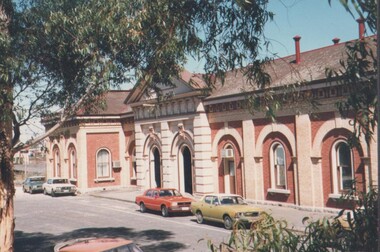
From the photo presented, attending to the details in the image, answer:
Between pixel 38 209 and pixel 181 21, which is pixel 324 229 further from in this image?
pixel 38 209

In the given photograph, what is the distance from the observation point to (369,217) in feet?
22.3

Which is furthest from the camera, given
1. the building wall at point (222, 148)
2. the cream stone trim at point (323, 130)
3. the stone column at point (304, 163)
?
the stone column at point (304, 163)

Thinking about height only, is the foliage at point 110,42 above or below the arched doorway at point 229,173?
above

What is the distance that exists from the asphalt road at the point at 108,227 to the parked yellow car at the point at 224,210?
0.42 metres

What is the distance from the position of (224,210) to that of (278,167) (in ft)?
19.4

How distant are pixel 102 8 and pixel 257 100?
4.83 metres

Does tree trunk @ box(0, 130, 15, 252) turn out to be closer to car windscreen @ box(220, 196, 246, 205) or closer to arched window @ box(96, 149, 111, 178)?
car windscreen @ box(220, 196, 246, 205)

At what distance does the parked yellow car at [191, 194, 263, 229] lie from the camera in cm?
1888

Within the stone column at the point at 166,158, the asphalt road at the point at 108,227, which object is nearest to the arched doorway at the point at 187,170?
the stone column at the point at 166,158

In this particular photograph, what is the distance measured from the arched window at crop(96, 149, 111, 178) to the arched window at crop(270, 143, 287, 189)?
17.6 metres

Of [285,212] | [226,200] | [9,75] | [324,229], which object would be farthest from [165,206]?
[324,229]

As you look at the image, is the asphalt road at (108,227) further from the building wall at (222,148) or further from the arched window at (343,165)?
the arched window at (343,165)

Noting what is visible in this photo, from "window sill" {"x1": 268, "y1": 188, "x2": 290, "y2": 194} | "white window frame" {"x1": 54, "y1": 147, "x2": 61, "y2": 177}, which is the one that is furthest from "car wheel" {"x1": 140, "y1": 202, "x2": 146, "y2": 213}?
"white window frame" {"x1": 54, "y1": 147, "x2": 61, "y2": 177}

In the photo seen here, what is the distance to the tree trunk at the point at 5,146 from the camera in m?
11.6
